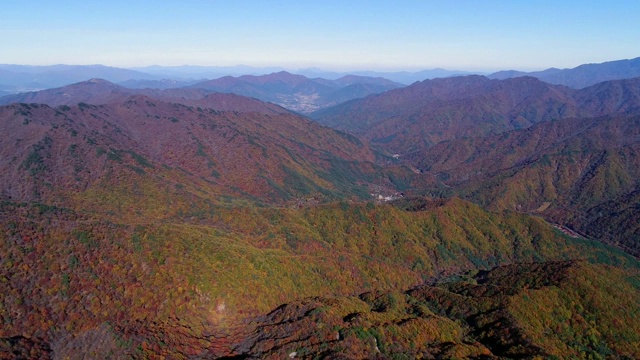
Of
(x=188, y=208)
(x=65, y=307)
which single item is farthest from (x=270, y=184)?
(x=65, y=307)

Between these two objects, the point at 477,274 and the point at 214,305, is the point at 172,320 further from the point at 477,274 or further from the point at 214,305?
the point at 477,274

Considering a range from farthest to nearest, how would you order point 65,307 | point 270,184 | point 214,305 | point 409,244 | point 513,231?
point 270,184
point 513,231
point 409,244
point 214,305
point 65,307

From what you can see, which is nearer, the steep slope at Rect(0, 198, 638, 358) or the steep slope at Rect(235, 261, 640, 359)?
the steep slope at Rect(0, 198, 638, 358)

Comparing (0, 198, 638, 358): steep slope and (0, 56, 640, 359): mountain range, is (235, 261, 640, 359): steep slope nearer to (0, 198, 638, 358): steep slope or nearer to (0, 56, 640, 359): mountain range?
(0, 56, 640, 359): mountain range

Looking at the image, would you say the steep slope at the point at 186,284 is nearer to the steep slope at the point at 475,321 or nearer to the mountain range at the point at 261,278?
the mountain range at the point at 261,278

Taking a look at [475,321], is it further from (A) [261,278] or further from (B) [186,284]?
(B) [186,284]

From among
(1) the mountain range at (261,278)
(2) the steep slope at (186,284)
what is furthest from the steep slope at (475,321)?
(2) the steep slope at (186,284)

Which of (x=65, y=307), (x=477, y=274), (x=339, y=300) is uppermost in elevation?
(x=65, y=307)

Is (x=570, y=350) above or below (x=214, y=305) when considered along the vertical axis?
below

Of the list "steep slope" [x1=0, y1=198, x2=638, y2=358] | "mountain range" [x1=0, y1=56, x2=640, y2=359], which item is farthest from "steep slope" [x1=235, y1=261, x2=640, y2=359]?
"steep slope" [x1=0, y1=198, x2=638, y2=358]

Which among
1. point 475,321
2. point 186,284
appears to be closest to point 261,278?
point 186,284

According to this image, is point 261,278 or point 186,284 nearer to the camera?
point 186,284
